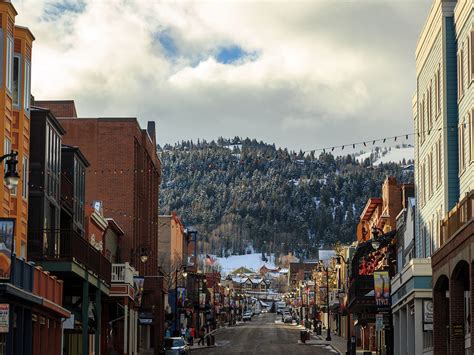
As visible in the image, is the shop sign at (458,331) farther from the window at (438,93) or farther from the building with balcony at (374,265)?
the building with balcony at (374,265)

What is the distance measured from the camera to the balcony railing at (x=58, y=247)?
51.0 m

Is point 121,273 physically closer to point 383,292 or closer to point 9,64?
A: point 383,292

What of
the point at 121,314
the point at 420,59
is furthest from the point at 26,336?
the point at 121,314

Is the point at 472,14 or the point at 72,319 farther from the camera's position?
the point at 72,319

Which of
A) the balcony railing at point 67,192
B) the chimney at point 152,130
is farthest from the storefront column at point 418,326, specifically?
the chimney at point 152,130

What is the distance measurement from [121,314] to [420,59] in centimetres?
Result: 2640

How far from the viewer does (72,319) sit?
2172 inches

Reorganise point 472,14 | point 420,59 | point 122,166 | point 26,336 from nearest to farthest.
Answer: point 26,336, point 472,14, point 420,59, point 122,166

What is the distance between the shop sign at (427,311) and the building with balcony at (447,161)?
121 inches

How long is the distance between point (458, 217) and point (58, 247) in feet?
67.6

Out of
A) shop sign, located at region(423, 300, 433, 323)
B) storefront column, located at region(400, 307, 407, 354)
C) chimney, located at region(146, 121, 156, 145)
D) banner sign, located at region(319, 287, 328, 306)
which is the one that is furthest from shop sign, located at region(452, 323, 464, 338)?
banner sign, located at region(319, 287, 328, 306)

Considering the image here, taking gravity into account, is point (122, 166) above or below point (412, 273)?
above

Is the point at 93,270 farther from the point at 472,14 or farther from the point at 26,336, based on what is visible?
the point at 472,14

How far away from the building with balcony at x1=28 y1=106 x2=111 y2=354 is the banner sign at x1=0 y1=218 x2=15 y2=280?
17.6 metres
